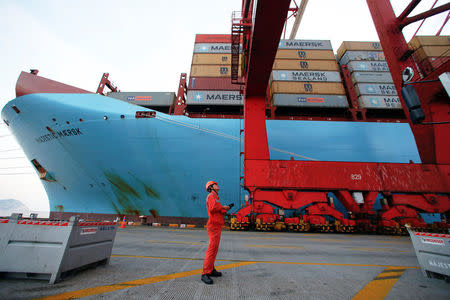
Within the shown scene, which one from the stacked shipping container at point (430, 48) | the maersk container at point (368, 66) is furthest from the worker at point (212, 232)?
the maersk container at point (368, 66)

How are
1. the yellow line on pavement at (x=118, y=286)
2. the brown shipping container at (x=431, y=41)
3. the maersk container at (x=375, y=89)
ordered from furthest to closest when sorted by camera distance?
the maersk container at (x=375, y=89) → the brown shipping container at (x=431, y=41) → the yellow line on pavement at (x=118, y=286)

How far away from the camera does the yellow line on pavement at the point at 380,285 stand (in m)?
1.91

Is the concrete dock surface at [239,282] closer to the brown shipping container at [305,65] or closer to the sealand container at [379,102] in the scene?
the sealand container at [379,102]

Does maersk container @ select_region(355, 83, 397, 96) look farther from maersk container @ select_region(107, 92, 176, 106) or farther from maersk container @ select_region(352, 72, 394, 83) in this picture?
maersk container @ select_region(107, 92, 176, 106)

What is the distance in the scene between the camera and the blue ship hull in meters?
10.2

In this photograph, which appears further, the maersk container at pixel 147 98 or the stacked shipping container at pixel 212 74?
the maersk container at pixel 147 98

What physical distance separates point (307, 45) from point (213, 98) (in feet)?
33.1

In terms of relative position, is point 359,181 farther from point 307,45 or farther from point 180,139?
point 307,45

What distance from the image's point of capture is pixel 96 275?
2357 millimetres

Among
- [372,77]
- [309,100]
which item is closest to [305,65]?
[309,100]

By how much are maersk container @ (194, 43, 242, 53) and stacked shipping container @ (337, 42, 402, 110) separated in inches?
404

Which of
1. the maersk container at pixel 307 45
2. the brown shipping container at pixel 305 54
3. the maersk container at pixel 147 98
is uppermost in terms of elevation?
the maersk container at pixel 307 45

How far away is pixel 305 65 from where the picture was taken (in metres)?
14.3

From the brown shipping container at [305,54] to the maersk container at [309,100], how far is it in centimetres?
415
